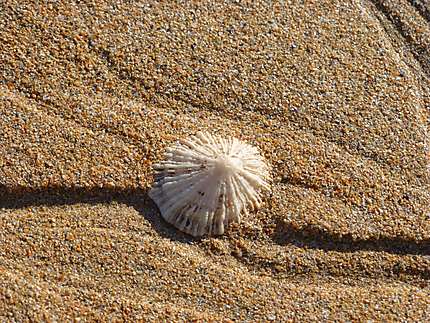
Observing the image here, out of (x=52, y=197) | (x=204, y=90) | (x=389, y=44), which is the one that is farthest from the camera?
(x=389, y=44)

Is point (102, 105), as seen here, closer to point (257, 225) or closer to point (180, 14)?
point (180, 14)

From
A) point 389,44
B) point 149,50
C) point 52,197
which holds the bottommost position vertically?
point 52,197

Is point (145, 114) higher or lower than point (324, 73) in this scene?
lower

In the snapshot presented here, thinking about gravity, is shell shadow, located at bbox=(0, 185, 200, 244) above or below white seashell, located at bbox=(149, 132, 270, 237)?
below

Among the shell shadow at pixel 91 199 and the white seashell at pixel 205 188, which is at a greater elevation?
the white seashell at pixel 205 188

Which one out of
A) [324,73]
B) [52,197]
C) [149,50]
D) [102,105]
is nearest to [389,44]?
[324,73]
